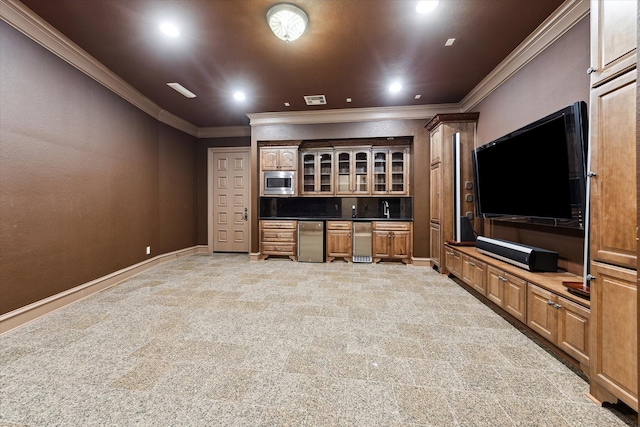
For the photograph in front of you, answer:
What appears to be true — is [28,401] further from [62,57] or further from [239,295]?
[62,57]

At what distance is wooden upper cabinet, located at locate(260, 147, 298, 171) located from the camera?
5.35 m

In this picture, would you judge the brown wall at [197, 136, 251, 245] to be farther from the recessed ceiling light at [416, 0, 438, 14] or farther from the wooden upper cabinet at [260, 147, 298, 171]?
the recessed ceiling light at [416, 0, 438, 14]

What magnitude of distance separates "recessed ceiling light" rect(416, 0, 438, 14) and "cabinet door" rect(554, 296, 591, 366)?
2.65 m

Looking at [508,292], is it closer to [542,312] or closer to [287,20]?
[542,312]

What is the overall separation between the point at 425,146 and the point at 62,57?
17.6ft

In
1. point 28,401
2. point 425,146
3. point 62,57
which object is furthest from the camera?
point 425,146

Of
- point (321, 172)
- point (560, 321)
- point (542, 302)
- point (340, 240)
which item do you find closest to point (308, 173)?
point (321, 172)

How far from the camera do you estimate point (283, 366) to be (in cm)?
186

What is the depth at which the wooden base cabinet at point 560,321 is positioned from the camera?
1.71 meters

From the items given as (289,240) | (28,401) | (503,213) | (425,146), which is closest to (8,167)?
(28,401)

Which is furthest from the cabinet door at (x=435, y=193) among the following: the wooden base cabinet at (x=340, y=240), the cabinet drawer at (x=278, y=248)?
the cabinet drawer at (x=278, y=248)

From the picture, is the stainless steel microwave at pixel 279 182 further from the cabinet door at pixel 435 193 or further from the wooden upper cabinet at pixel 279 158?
the cabinet door at pixel 435 193

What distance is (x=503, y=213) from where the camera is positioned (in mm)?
3070

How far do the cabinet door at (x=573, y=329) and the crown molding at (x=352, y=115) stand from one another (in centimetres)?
387
